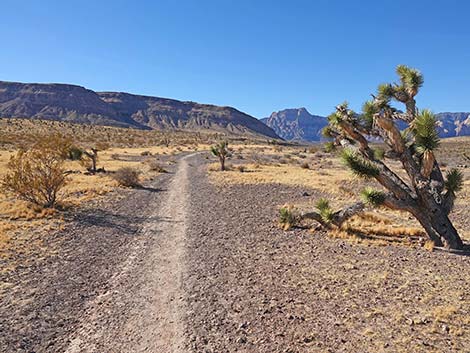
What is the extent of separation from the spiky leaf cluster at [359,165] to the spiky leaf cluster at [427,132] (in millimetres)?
1381

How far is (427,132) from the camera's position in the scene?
32.1 feet

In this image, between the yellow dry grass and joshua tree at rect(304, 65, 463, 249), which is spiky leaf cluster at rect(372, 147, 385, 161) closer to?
joshua tree at rect(304, 65, 463, 249)

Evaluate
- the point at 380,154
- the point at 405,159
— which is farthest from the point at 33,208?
the point at 405,159

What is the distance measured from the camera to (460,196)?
19.6m

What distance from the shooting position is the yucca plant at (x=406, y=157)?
10133mm

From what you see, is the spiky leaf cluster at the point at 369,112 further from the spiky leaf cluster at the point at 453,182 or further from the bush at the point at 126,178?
the bush at the point at 126,178

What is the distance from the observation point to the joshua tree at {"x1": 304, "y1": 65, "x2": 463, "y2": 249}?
33.3 feet

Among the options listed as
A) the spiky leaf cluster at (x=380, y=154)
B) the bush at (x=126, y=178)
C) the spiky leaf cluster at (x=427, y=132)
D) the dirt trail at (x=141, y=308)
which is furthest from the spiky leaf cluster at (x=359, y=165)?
the bush at (x=126, y=178)

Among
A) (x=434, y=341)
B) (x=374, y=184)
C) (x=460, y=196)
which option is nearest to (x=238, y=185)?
(x=374, y=184)

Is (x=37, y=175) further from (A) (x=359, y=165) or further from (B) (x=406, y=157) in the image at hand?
(B) (x=406, y=157)

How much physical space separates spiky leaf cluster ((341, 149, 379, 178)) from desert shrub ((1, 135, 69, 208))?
1203cm

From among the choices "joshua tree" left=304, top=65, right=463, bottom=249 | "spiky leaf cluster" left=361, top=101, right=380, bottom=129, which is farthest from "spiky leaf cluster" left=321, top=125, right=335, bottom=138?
"spiky leaf cluster" left=361, top=101, right=380, bottom=129

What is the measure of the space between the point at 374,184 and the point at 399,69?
14.1m

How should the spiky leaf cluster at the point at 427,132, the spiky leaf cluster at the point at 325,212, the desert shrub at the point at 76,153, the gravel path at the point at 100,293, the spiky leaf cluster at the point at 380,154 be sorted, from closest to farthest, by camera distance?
the gravel path at the point at 100,293
the spiky leaf cluster at the point at 427,132
the spiky leaf cluster at the point at 325,212
the spiky leaf cluster at the point at 380,154
the desert shrub at the point at 76,153
